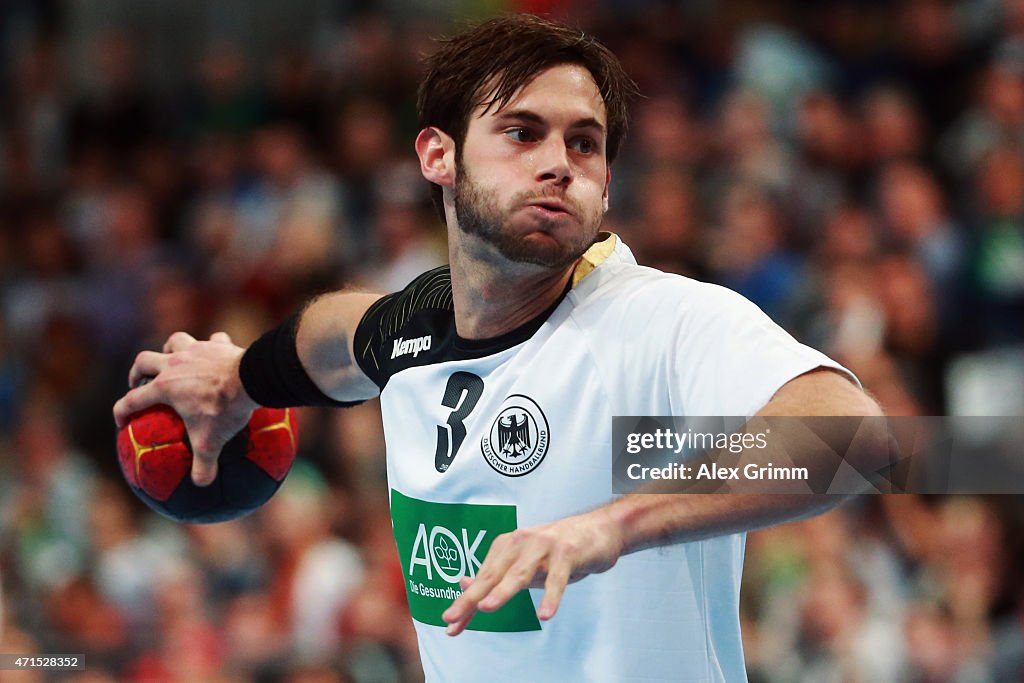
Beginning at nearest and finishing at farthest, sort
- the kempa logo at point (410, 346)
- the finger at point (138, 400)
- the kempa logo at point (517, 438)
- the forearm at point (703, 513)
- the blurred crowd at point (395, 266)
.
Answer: the forearm at point (703, 513) < the kempa logo at point (517, 438) < the kempa logo at point (410, 346) < the finger at point (138, 400) < the blurred crowd at point (395, 266)

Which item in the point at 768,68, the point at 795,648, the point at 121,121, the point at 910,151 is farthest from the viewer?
the point at 121,121

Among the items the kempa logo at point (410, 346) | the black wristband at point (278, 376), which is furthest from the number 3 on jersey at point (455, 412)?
the black wristband at point (278, 376)

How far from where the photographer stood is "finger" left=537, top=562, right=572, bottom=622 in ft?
8.86

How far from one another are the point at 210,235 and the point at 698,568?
8.71m

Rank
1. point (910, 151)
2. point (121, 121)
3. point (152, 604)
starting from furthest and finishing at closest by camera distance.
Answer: point (121, 121) → point (910, 151) → point (152, 604)

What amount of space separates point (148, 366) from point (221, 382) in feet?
0.93

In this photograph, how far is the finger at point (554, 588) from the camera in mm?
2699

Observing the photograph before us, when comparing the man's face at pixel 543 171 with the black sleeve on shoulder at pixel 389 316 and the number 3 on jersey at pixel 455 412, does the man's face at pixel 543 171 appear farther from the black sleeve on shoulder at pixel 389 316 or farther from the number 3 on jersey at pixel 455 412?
the black sleeve on shoulder at pixel 389 316

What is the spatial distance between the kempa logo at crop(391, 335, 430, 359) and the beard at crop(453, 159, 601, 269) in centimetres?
46

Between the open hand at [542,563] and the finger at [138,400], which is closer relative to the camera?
Result: the open hand at [542,563]

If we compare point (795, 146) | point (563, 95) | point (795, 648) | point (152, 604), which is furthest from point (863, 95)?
point (563, 95)

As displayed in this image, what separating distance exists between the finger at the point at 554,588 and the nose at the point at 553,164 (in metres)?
1.27

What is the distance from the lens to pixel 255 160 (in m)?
12.1

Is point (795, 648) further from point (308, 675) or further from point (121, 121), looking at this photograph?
point (121, 121)
